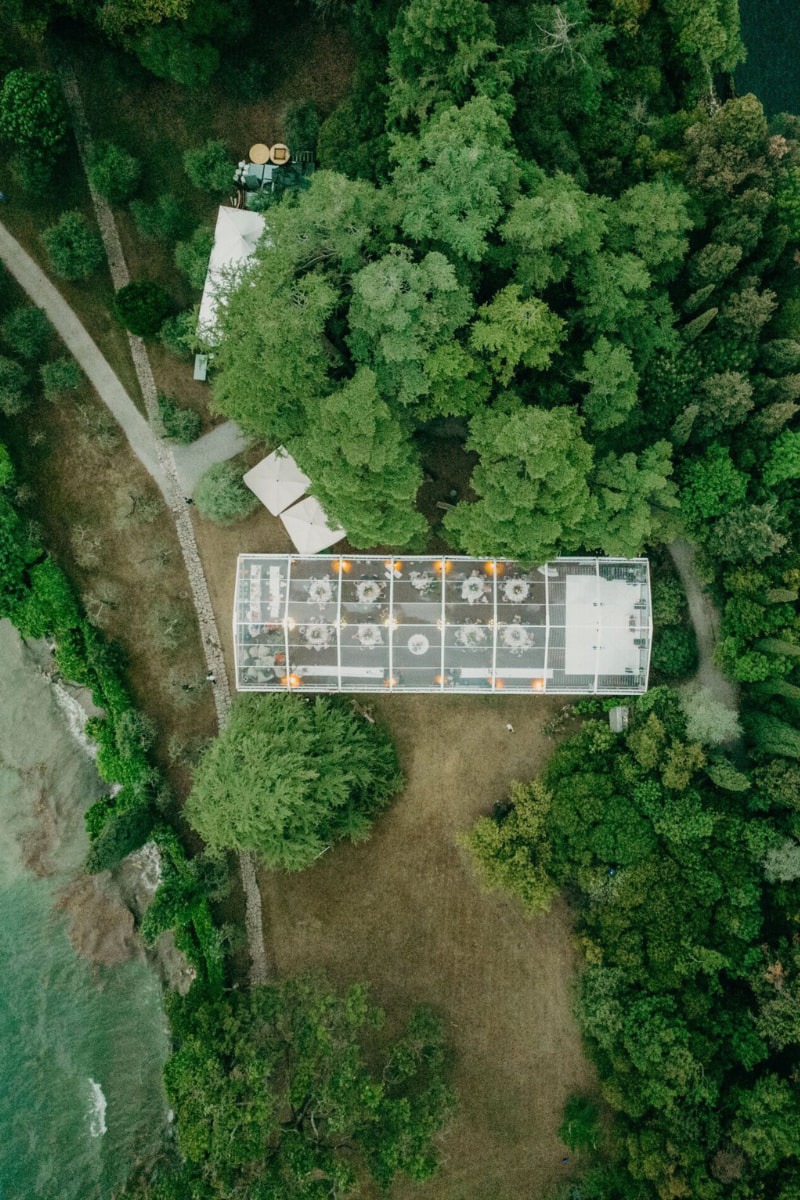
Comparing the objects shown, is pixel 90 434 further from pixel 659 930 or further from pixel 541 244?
pixel 659 930

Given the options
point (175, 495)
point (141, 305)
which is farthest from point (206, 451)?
point (141, 305)

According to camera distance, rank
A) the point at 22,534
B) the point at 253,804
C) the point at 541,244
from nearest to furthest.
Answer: the point at 541,244 < the point at 253,804 < the point at 22,534

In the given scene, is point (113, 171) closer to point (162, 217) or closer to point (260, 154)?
point (162, 217)

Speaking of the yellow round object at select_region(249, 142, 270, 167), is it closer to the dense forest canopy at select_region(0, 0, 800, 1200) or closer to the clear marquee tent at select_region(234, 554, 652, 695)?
the dense forest canopy at select_region(0, 0, 800, 1200)

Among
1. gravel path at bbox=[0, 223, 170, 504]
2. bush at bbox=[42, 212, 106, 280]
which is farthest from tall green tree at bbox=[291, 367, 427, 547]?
bush at bbox=[42, 212, 106, 280]

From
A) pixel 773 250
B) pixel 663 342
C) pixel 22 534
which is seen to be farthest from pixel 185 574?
pixel 773 250

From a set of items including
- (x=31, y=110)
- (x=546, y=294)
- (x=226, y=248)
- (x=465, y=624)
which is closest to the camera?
(x=546, y=294)
